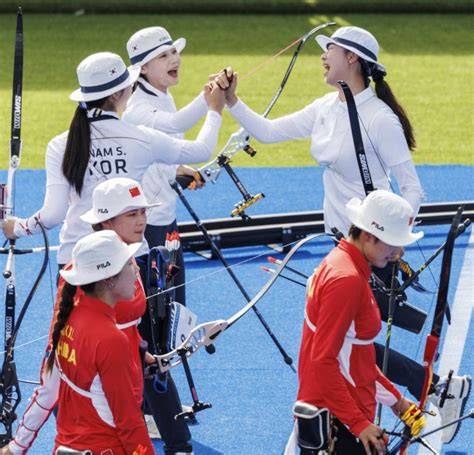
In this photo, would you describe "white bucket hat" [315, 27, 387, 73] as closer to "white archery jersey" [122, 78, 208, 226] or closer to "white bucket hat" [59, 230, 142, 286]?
"white archery jersey" [122, 78, 208, 226]

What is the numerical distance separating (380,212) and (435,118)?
847cm

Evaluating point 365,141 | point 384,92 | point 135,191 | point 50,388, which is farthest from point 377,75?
point 50,388

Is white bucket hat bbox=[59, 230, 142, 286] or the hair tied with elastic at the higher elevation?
the hair tied with elastic

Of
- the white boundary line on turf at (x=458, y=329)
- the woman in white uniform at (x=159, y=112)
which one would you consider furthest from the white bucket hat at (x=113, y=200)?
the white boundary line on turf at (x=458, y=329)

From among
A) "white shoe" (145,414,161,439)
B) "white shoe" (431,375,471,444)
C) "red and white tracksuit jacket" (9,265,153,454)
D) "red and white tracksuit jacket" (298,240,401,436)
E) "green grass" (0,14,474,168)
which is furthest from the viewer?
"green grass" (0,14,474,168)

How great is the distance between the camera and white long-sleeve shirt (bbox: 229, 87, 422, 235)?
6.29 meters

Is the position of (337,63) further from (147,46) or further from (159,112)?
(147,46)

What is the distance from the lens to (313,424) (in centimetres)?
478

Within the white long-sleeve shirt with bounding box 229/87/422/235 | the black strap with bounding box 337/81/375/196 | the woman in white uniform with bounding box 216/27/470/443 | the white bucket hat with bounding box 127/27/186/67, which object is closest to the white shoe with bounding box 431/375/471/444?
the woman in white uniform with bounding box 216/27/470/443

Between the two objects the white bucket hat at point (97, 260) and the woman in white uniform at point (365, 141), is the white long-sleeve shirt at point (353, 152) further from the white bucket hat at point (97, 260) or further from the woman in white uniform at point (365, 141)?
the white bucket hat at point (97, 260)

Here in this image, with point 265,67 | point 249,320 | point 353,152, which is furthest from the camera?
point 265,67

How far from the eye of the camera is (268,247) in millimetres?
9562

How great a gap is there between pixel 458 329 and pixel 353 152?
2.02 meters

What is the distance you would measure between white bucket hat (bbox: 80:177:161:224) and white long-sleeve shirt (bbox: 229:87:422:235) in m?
1.49
